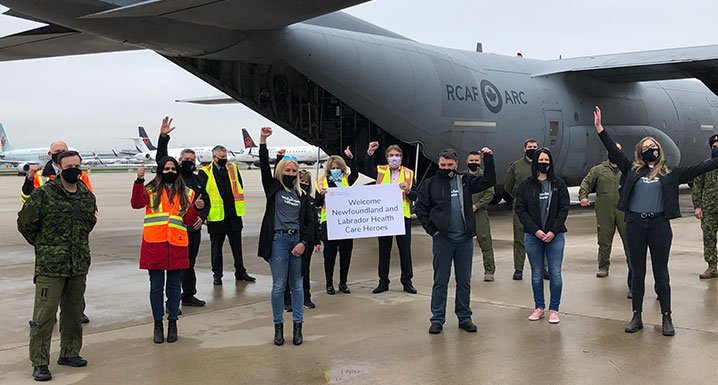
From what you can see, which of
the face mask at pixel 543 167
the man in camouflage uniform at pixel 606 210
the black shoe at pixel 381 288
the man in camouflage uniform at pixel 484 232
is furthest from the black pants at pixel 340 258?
the man in camouflage uniform at pixel 606 210

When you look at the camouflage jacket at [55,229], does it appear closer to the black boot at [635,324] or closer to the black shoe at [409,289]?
the black shoe at [409,289]

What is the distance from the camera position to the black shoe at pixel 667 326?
6141 mm

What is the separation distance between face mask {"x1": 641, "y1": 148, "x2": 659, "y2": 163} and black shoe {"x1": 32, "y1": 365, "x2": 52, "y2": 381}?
529 cm

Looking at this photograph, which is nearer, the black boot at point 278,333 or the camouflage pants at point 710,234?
the black boot at point 278,333

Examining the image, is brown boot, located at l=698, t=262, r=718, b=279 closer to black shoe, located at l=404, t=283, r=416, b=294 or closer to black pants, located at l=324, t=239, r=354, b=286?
black shoe, located at l=404, t=283, r=416, b=294

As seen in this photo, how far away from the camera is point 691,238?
12391 millimetres

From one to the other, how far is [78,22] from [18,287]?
3825 millimetres

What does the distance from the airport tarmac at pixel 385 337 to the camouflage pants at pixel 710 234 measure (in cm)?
36

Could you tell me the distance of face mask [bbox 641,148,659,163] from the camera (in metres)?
6.35

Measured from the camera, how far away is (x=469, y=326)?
21.1 feet

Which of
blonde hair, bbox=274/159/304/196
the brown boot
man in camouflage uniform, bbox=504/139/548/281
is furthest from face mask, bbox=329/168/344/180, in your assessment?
the brown boot

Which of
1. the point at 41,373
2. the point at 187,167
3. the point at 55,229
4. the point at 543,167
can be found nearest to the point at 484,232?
the point at 543,167

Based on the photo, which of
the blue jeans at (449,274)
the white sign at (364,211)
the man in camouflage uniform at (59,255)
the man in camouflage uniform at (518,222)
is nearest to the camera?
the man in camouflage uniform at (59,255)

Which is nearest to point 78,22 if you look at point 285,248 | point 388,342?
point 285,248
